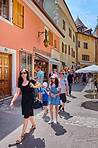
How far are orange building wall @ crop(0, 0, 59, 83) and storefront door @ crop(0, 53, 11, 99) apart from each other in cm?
60

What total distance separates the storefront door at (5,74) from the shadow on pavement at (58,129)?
4180mm

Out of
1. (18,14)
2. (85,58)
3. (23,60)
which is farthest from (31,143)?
(85,58)

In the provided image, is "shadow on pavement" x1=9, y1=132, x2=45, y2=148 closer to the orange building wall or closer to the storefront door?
the storefront door

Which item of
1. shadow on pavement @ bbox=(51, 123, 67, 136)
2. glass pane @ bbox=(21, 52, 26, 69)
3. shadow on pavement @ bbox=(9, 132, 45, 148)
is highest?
glass pane @ bbox=(21, 52, 26, 69)

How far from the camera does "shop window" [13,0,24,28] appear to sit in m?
7.77

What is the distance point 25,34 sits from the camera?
888cm

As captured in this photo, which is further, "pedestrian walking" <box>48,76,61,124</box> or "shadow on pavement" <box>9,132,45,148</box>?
"pedestrian walking" <box>48,76,61,124</box>

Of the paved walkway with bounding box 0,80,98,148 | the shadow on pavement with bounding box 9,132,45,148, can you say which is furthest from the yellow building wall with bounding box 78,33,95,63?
the shadow on pavement with bounding box 9,132,45,148

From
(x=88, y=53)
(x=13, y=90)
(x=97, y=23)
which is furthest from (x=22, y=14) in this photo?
(x=97, y=23)

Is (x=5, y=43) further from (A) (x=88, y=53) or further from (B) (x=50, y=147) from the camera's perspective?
(A) (x=88, y=53)

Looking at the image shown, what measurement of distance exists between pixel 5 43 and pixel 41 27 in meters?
5.37

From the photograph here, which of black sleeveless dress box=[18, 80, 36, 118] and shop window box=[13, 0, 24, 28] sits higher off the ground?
shop window box=[13, 0, 24, 28]

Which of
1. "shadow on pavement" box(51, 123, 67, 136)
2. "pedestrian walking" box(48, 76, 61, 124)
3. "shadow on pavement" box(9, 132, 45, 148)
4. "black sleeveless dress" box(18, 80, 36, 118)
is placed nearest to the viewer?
"shadow on pavement" box(9, 132, 45, 148)

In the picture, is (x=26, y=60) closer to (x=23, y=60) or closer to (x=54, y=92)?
(x=23, y=60)
